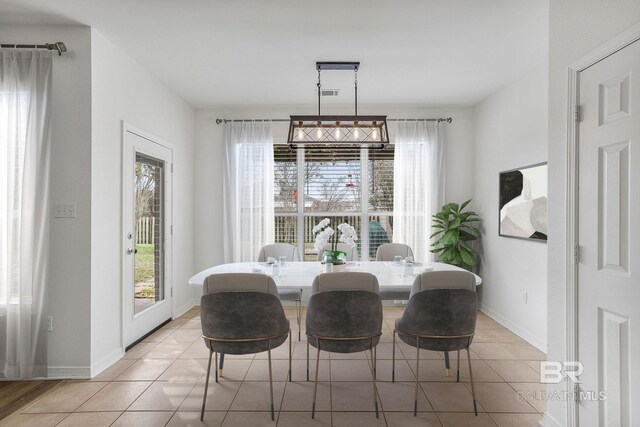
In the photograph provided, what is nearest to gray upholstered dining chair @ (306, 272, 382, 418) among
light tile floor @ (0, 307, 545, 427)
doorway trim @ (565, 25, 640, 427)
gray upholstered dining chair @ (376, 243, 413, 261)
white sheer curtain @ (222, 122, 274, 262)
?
light tile floor @ (0, 307, 545, 427)

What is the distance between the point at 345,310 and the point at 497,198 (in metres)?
2.98

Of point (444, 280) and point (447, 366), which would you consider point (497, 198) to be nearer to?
point (447, 366)

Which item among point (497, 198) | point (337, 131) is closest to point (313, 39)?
point (337, 131)

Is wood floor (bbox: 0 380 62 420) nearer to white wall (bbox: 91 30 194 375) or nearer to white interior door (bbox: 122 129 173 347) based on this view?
white wall (bbox: 91 30 194 375)

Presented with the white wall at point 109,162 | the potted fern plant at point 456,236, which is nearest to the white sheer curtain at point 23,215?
the white wall at point 109,162

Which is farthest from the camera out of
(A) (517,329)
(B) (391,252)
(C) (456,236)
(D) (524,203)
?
(C) (456,236)

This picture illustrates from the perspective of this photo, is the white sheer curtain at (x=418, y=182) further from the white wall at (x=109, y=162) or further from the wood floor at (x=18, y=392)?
the wood floor at (x=18, y=392)

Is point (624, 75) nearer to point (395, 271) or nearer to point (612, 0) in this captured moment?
point (612, 0)

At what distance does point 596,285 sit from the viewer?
1.82 m

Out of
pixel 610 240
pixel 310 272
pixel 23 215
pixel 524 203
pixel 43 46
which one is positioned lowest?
pixel 310 272

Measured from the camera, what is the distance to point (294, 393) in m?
2.61

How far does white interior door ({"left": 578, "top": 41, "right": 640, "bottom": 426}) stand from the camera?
63.2 inches

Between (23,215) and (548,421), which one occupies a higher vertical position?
(23,215)

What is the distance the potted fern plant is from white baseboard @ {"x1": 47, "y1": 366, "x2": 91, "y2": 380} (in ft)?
12.5
